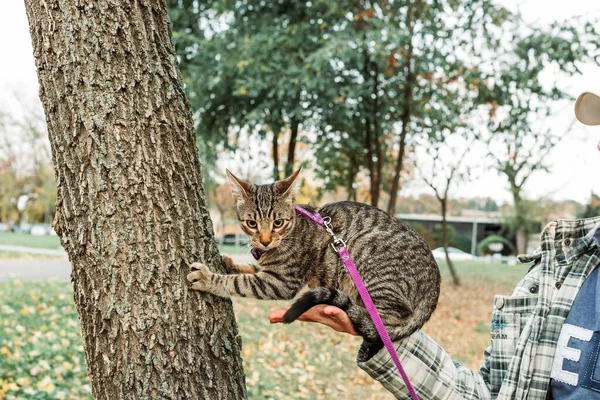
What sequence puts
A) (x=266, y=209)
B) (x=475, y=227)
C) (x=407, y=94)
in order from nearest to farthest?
(x=266, y=209) < (x=407, y=94) < (x=475, y=227)

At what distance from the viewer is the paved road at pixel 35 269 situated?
10430mm

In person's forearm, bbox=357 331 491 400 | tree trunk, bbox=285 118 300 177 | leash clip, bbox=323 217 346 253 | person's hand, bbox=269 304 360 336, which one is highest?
tree trunk, bbox=285 118 300 177

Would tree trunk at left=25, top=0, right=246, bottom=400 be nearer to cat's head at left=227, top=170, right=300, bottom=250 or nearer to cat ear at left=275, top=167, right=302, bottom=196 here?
cat's head at left=227, top=170, right=300, bottom=250

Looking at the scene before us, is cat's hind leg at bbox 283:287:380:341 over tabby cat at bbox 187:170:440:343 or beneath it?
beneath

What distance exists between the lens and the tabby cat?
2.23m

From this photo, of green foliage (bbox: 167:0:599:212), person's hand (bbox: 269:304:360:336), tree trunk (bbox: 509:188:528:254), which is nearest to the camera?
person's hand (bbox: 269:304:360:336)

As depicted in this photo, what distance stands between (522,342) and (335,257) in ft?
2.71

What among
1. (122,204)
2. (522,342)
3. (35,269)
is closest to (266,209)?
(122,204)

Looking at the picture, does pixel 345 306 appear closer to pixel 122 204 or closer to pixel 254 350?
pixel 122 204

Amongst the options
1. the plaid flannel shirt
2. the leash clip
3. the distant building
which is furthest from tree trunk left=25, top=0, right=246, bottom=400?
the distant building

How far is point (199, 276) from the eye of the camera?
5.86 ft

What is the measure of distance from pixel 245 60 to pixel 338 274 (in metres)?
6.90

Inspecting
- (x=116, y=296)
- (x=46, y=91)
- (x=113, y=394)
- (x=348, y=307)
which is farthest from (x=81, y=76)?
Result: (x=348, y=307)

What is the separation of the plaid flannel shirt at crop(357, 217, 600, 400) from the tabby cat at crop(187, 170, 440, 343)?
0.49ft
